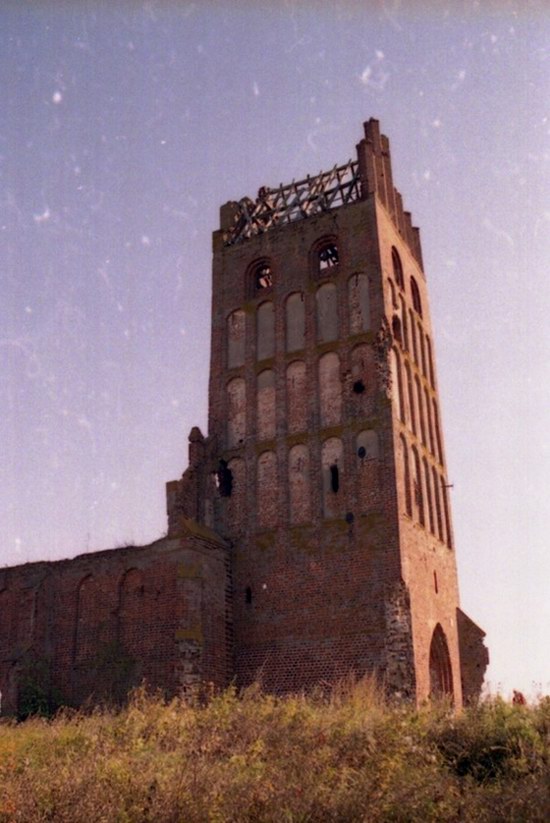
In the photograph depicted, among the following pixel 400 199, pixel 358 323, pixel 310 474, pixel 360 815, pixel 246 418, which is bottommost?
pixel 360 815

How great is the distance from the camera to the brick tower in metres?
18.6

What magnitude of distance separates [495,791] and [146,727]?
6.05 metres

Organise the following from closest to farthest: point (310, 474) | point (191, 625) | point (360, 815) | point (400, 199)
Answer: point (360, 815), point (191, 625), point (310, 474), point (400, 199)

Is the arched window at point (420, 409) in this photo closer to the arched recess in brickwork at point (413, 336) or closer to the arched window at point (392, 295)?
the arched recess in brickwork at point (413, 336)

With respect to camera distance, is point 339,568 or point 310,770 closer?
point 310,770

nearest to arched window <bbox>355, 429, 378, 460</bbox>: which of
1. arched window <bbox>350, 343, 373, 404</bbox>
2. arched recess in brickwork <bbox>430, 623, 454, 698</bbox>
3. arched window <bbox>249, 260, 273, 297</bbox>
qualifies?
arched window <bbox>350, 343, 373, 404</bbox>

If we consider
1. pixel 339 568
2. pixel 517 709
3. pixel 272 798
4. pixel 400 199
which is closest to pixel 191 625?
pixel 339 568

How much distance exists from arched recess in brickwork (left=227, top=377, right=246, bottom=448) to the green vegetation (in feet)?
30.3

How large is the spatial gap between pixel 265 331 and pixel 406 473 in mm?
5836

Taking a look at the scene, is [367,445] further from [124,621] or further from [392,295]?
[124,621]

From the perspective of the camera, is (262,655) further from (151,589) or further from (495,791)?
(495,791)

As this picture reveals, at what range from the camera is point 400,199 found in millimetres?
26391

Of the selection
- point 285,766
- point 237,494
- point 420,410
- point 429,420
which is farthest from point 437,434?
point 285,766

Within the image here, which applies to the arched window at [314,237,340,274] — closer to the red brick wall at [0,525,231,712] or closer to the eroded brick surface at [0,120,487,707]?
the eroded brick surface at [0,120,487,707]
